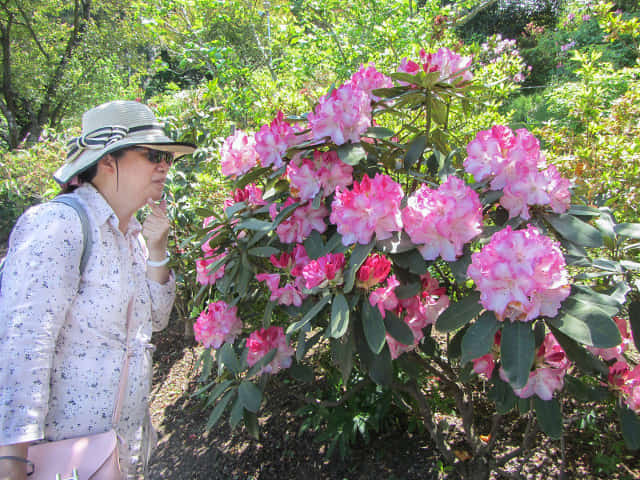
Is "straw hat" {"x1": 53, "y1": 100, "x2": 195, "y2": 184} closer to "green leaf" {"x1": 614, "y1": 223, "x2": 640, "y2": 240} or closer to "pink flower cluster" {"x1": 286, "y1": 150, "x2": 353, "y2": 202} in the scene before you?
"pink flower cluster" {"x1": 286, "y1": 150, "x2": 353, "y2": 202}

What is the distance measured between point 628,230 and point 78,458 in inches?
58.8

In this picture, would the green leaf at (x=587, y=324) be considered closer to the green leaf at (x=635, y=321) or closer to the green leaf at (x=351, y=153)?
the green leaf at (x=635, y=321)

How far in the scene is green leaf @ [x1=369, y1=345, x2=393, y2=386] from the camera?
1098mm

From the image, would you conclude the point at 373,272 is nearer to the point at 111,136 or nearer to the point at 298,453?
the point at 111,136

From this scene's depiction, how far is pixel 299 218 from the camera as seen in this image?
1.21 m

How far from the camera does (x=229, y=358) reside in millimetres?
1398

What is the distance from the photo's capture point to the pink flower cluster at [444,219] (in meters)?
0.94

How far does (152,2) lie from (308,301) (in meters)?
A: 4.54

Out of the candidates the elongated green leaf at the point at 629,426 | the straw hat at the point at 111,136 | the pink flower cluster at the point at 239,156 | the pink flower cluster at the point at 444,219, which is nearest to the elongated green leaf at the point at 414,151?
the pink flower cluster at the point at 444,219

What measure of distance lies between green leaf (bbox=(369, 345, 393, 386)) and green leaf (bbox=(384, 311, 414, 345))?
0.31 ft

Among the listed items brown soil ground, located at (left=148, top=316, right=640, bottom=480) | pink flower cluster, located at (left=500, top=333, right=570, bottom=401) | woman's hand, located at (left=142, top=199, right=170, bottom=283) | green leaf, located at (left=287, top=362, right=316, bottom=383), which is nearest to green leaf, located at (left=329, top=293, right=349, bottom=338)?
pink flower cluster, located at (left=500, top=333, right=570, bottom=401)

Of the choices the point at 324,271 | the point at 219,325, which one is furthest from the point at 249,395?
the point at 324,271

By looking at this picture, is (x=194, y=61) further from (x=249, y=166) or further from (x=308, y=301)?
(x=308, y=301)

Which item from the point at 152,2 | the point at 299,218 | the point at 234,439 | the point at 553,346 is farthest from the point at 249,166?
the point at 152,2
